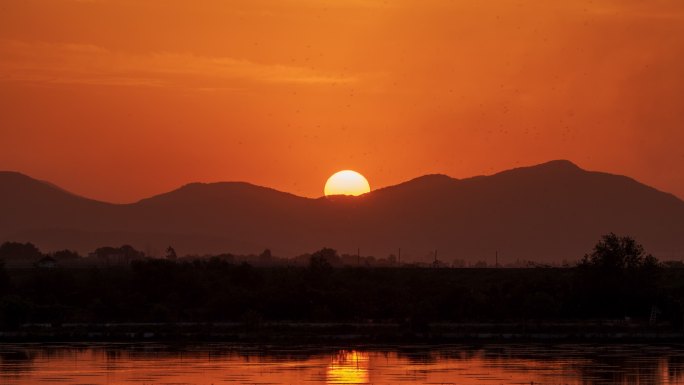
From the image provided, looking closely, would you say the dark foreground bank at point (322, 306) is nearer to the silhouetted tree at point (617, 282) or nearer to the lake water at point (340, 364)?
the silhouetted tree at point (617, 282)

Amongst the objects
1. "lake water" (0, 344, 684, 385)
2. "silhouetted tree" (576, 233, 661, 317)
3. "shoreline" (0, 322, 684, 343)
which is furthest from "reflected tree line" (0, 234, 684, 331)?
"lake water" (0, 344, 684, 385)

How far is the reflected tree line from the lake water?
1185 centimetres

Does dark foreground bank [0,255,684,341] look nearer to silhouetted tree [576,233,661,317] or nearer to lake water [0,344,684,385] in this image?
silhouetted tree [576,233,661,317]

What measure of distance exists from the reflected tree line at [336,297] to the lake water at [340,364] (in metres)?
11.8

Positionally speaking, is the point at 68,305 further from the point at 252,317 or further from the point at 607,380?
the point at 607,380

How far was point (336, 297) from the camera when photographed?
3583 inches

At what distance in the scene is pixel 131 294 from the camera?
96562mm

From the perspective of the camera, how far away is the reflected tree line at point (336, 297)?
84.7 meters

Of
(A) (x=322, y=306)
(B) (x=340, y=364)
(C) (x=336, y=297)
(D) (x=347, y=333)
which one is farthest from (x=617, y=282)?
(B) (x=340, y=364)

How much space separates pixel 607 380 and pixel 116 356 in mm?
25480

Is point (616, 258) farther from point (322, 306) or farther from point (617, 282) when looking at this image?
point (322, 306)

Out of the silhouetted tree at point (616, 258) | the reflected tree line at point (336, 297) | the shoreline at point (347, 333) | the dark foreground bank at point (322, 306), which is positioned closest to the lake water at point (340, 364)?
the shoreline at point (347, 333)

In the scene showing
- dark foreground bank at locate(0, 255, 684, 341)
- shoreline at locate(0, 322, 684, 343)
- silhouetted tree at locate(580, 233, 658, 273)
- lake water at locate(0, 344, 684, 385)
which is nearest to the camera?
lake water at locate(0, 344, 684, 385)

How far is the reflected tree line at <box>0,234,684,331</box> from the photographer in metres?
84.7
